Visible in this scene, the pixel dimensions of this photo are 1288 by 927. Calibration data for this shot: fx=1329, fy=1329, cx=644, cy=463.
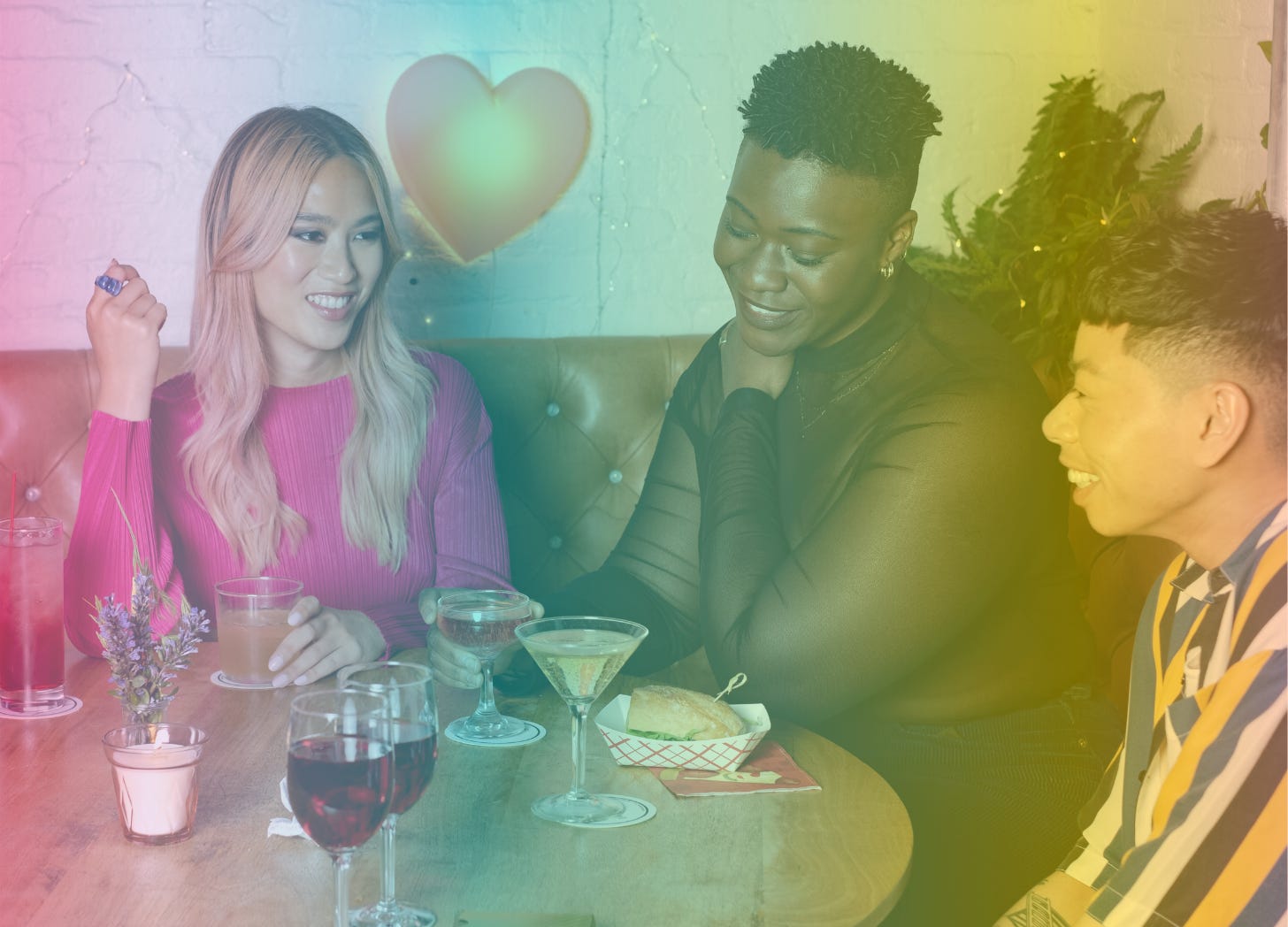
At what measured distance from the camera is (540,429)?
235cm

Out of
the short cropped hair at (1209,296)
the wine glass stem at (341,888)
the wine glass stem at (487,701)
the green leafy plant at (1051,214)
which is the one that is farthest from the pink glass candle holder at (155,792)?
the green leafy plant at (1051,214)

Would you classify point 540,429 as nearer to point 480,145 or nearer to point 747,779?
point 480,145

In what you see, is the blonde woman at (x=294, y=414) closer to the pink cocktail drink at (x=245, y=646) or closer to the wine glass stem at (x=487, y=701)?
the pink cocktail drink at (x=245, y=646)

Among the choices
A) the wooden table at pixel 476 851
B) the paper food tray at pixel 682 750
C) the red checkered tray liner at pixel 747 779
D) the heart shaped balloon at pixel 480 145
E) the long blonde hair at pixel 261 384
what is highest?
the heart shaped balloon at pixel 480 145

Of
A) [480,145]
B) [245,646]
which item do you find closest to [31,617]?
[245,646]

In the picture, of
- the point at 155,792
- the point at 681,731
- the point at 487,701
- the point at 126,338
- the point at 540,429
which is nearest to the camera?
the point at 155,792

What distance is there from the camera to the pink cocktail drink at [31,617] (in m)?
1.58

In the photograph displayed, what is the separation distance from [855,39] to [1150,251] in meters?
0.73

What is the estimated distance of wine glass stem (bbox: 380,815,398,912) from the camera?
1.11 metres

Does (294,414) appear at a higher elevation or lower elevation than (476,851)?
higher

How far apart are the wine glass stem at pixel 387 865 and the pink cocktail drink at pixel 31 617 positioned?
0.66 metres

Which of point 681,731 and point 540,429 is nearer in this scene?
point 681,731

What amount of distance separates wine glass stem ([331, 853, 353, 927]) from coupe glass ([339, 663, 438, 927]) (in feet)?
0.20

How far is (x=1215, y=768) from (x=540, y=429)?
4.41 feet
